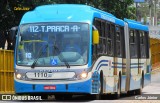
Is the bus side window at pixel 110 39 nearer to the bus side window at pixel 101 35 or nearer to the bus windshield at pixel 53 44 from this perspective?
the bus side window at pixel 101 35

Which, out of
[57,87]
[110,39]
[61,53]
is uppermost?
[110,39]

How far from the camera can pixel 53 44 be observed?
712 inches

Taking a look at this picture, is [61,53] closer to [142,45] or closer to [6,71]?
[6,71]

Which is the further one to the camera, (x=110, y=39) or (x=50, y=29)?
(x=110, y=39)

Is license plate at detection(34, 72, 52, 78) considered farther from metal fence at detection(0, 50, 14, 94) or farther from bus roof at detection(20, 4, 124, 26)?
metal fence at detection(0, 50, 14, 94)

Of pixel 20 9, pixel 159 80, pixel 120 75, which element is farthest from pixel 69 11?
pixel 159 80

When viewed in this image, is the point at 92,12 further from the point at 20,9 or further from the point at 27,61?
the point at 20,9

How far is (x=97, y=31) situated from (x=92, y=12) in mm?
963

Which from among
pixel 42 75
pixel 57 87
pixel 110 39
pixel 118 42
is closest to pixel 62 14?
pixel 42 75

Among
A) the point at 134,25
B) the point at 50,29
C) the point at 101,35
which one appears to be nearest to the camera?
the point at 50,29

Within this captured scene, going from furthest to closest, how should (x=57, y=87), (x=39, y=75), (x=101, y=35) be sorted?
(x=101, y=35), (x=39, y=75), (x=57, y=87)

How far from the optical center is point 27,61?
59.2 ft

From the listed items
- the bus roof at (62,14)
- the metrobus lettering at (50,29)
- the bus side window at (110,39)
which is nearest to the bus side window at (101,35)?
the bus roof at (62,14)

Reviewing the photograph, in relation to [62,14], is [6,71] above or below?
below
